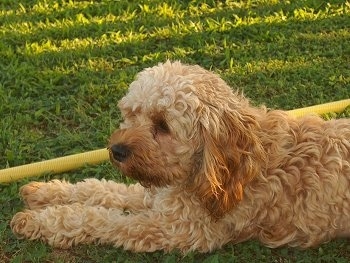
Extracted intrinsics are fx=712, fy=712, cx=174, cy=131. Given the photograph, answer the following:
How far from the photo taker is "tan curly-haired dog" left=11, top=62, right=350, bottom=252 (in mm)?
4113

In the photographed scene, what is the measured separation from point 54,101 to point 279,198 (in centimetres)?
244

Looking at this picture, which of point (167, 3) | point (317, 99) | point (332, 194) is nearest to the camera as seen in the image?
point (332, 194)

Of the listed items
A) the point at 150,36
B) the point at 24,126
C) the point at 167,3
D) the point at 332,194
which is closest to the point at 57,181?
the point at 24,126

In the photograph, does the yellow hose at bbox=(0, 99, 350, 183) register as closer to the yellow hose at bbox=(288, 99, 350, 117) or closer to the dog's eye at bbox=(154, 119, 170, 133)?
the dog's eye at bbox=(154, 119, 170, 133)


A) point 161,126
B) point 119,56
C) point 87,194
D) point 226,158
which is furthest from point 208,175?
point 119,56

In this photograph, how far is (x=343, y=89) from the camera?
627 cm

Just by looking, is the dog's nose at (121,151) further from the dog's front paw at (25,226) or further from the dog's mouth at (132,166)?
the dog's front paw at (25,226)

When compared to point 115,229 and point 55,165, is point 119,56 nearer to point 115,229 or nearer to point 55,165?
point 55,165

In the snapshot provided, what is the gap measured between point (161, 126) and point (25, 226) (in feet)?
3.95

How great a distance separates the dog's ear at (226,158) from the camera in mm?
4078

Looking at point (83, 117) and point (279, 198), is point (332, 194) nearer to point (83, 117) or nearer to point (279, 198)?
point (279, 198)

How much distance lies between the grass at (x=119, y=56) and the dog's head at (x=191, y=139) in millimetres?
1198

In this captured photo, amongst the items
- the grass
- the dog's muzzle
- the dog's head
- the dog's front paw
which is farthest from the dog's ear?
the grass

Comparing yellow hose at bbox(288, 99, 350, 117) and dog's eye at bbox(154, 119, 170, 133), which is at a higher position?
dog's eye at bbox(154, 119, 170, 133)
